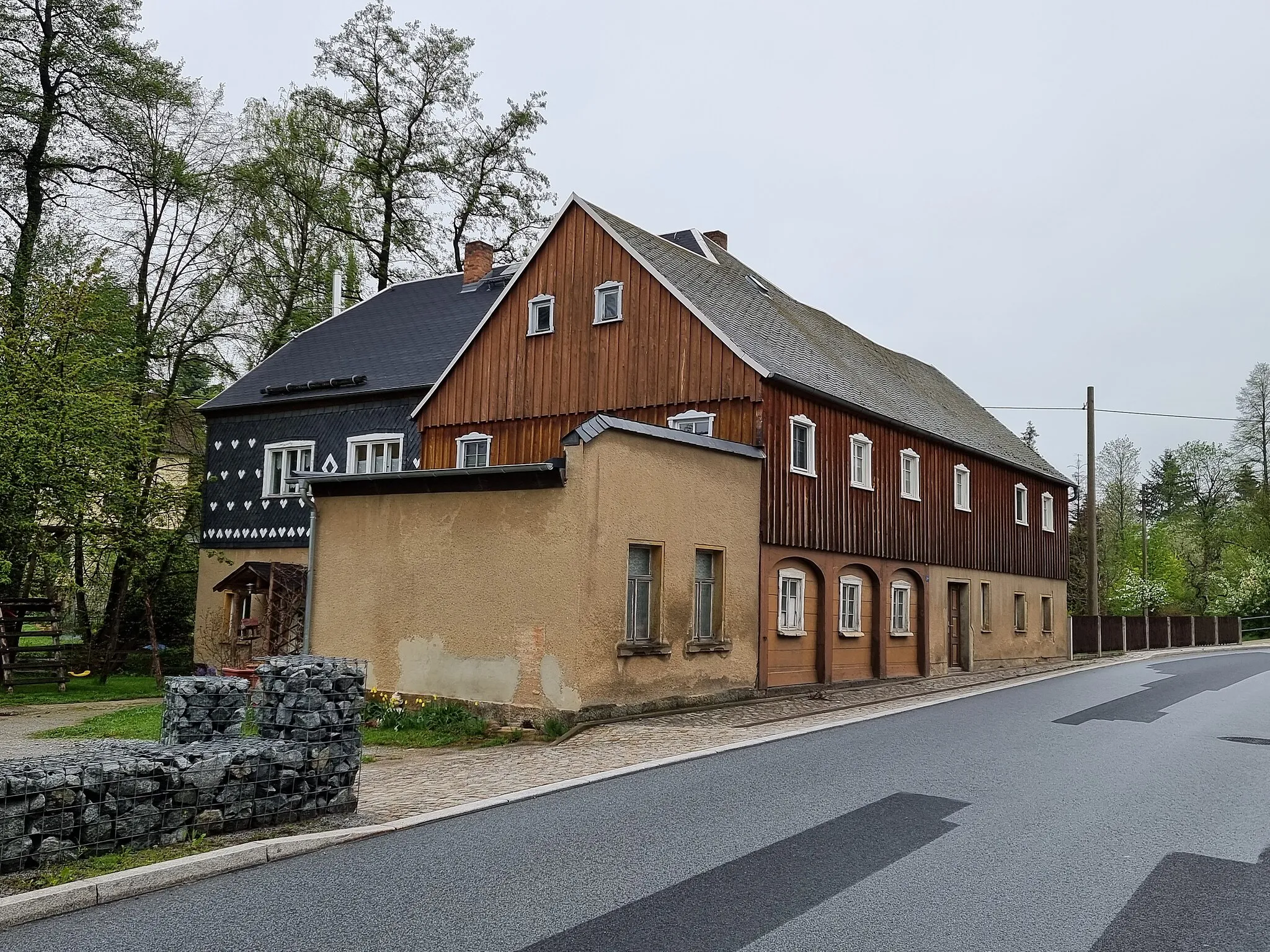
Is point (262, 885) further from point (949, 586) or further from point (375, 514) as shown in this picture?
point (949, 586)

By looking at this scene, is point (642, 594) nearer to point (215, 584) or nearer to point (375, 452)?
point (375, 452)

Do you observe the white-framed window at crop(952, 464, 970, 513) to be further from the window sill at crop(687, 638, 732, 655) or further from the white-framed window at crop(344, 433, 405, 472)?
the white-framed window at crop(344, 433, 405, 472)

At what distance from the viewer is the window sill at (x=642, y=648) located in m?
15.7

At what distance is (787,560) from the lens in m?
20.4

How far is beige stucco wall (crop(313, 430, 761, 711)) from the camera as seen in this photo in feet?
49.3

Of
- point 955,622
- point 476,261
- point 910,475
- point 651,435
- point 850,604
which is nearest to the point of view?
point 651,435

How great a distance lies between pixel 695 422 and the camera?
67.0ft

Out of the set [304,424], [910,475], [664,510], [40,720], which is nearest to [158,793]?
[664,510]

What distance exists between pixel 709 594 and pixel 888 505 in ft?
24.5

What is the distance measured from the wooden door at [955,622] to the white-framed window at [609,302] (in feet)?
37.8

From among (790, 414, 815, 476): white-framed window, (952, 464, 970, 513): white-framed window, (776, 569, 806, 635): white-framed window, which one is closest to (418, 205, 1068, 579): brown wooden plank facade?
(790, 414, 815, 476): white-framed window

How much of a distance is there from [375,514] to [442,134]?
23.2m

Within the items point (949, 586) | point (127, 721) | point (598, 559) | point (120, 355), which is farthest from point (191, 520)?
point (949, 586)

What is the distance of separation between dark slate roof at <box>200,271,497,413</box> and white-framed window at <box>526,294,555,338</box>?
410 cm
